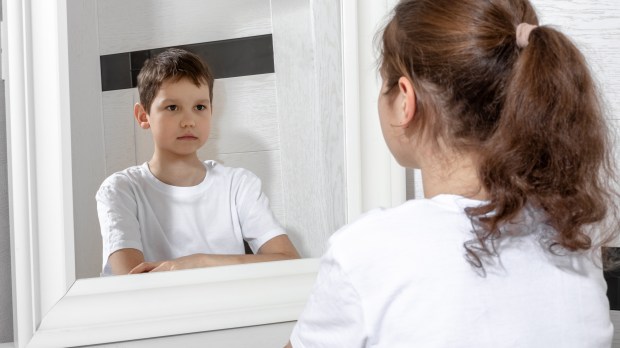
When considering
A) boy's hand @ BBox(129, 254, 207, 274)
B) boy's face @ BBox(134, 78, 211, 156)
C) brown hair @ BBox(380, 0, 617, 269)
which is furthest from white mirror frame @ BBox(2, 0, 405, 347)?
brown hair @ BBox(380, 0, 617, 269)

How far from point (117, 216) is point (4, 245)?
5.3 inches

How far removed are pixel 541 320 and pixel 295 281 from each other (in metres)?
0.40

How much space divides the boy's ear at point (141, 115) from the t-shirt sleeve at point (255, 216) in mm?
141

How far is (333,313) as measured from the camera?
58 centimetres

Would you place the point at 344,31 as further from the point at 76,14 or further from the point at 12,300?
the point at 12,300

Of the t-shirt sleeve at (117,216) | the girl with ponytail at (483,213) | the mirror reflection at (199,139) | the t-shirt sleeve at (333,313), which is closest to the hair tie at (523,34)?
the girl with ponytail at (483,213)

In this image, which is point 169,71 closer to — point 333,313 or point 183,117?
point 183,117

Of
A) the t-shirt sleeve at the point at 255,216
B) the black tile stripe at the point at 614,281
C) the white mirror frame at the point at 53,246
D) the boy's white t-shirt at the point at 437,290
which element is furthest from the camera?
the black tile stripe at the point at 614,281

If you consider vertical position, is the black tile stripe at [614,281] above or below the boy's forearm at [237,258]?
below

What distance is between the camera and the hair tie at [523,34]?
23.0 inches

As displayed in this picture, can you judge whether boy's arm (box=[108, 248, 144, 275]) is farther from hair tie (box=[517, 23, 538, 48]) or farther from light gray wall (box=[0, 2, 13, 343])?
hair tie (box=[517, 23, 538, 48])

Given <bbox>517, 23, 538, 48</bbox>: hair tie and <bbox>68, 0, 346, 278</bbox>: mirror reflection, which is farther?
<bbox>68, 0, 346, 278</bbox>: mirror reflection

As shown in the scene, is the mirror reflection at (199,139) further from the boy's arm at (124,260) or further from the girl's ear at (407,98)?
the girl's ear at (407,98)

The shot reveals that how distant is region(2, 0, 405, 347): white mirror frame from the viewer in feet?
2.64
